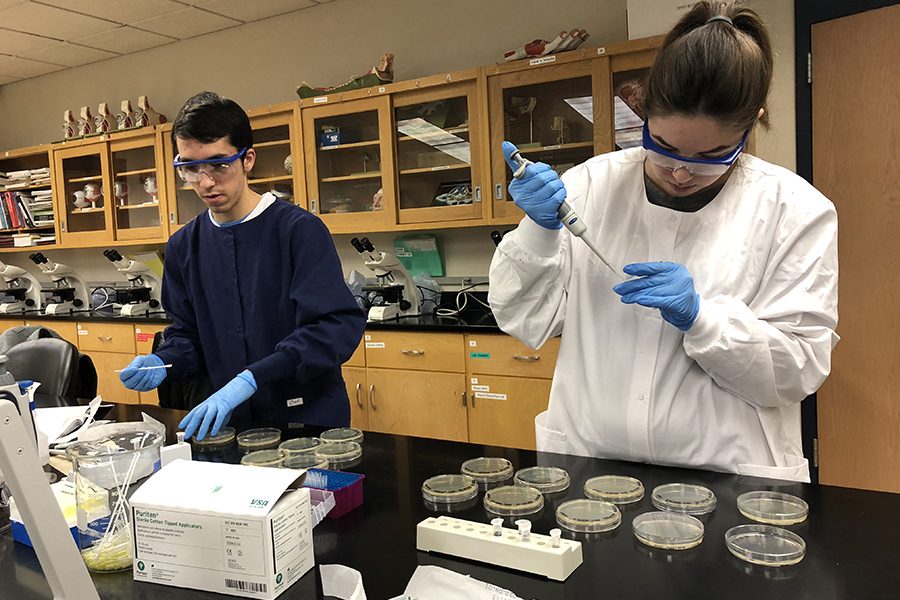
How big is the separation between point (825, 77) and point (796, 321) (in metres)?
1.97

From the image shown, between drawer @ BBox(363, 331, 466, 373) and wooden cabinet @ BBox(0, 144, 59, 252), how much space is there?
123 inches

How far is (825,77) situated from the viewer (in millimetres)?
2609

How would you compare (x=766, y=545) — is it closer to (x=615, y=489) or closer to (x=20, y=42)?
(x=615, y=489)

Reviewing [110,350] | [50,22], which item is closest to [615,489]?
[110,350]

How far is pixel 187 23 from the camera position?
4.27 metres

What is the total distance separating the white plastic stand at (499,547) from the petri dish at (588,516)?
8 centimetres

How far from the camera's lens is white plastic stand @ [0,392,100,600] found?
677mm

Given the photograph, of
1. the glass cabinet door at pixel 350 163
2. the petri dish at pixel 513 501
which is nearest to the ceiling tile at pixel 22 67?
the glass cabinet door at pixel 350 163

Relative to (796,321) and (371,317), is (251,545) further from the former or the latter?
(371,317)

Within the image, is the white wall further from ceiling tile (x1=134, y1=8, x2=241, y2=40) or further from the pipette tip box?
the pipette tip box

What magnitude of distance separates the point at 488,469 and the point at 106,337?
405 cm

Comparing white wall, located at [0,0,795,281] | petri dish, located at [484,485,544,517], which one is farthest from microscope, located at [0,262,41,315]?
petri dish, located at [484,485,544,517]

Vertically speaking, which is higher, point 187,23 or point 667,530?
point 187,23

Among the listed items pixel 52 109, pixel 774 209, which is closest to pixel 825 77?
pixel 774 209
